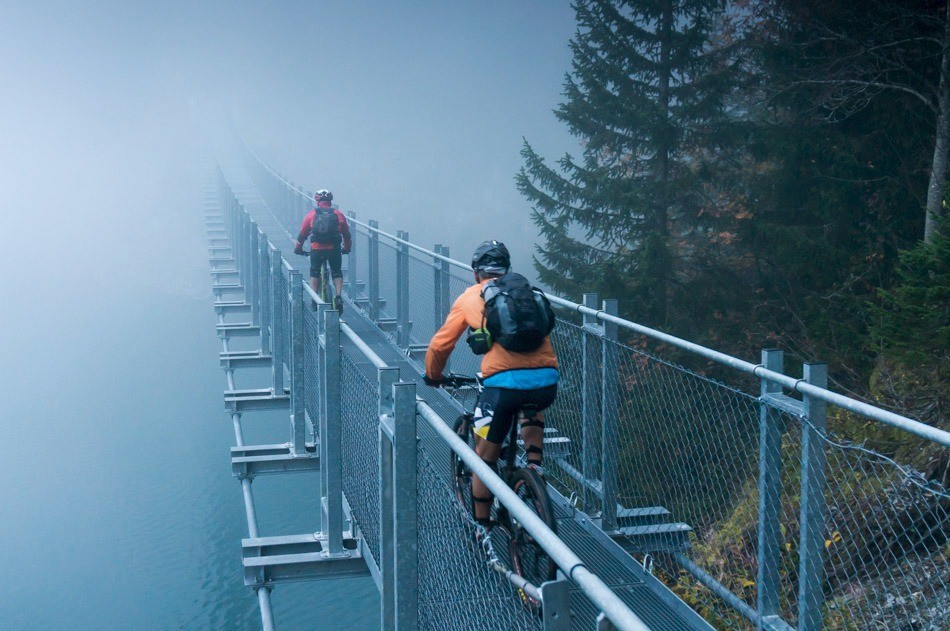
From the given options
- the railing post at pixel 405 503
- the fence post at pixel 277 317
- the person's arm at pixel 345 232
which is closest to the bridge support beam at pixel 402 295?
the fence post at pixel 277 317

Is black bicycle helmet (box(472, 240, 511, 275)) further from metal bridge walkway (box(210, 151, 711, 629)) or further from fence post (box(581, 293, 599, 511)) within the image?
fence post (box(581, 293, 599, 511))

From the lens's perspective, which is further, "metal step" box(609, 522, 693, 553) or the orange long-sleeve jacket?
"metal step" box(609, 522, 693, 553)

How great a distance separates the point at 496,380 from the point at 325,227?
25.3 ft

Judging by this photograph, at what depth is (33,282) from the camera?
214ft

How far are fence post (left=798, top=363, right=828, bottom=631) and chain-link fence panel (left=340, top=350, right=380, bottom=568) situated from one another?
1.92m

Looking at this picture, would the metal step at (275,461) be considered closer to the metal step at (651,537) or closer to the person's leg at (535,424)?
the metal step at (651,537)

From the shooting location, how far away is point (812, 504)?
430 centimetres

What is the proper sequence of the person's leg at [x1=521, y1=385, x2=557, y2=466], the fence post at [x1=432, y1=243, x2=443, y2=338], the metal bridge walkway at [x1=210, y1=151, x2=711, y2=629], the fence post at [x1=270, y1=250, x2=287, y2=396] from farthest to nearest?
the fence post at [x1=432, y1=243, x2=443, y2=338], the fence post at [x1=270, y1=250, x2=287, y2=396], the person's leg at [x1=521, y1=385, x2=557, y2=466], the metal bridge walkway at [x1=210, y1=151, x2=711, y2=629]

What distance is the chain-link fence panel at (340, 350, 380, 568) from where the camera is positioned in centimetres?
547

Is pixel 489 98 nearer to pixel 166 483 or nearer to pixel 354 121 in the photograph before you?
pixel 354 121

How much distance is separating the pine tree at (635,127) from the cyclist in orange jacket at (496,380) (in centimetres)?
→ 1739

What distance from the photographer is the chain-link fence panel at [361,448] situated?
5.47 m

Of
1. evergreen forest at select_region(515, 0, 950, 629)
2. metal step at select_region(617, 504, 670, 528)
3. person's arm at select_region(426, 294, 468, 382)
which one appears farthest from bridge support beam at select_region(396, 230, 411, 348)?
person's arm at select_region(426, 294, 468, 382)

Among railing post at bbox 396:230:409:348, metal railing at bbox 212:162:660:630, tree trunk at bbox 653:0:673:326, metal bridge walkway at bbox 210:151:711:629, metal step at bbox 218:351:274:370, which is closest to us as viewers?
metal railing at bbox 212:162:660:630
